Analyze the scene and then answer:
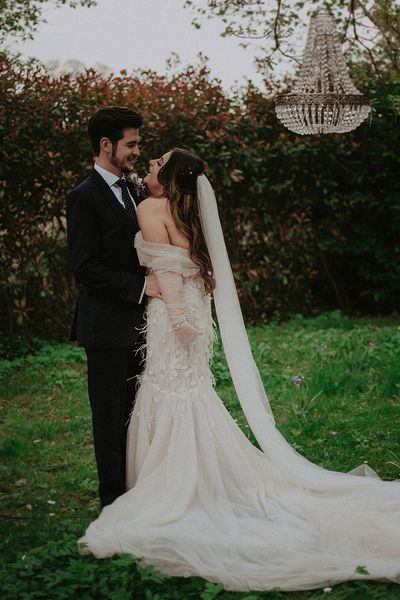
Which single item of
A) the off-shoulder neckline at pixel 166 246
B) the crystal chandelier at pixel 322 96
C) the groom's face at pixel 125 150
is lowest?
the off-shoulder neckline at pixel 166 246

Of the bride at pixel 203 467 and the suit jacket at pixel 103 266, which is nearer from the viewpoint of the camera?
the bride at pixel 203 467

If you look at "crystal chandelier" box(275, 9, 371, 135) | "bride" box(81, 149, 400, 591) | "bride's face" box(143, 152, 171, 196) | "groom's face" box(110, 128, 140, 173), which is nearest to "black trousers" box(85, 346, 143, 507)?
"bride" box(81, 149, 400, 591)

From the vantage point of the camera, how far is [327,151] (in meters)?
9.19

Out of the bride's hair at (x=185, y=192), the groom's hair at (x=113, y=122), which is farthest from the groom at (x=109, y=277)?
the bride's hair at (x=185, y=192)

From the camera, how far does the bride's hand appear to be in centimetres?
381

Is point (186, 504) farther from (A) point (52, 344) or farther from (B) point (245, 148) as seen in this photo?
(B) point (245, 148)

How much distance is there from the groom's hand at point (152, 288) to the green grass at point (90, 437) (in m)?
1.23

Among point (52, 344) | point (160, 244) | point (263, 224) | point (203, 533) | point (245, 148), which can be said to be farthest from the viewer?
point (263, 224)

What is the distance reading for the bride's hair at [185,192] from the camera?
12.4ft

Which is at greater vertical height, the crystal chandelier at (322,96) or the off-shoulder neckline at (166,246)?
the crystal chandelier at (322,96)

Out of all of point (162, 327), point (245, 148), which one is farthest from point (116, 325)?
point (245, 148)

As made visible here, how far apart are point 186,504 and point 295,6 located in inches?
245

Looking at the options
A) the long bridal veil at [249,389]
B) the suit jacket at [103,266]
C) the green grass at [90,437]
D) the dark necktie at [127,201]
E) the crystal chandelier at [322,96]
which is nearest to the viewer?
the green grass at [90,437]

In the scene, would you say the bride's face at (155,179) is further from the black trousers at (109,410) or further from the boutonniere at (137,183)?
the black trousers at (109,410)
